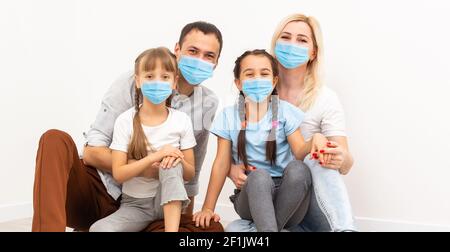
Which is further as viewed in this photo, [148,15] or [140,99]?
[148,15]

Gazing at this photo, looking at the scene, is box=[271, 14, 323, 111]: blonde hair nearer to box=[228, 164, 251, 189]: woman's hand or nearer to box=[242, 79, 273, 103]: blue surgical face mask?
box=[242, 79, 273, 103]: blue surgical face mask

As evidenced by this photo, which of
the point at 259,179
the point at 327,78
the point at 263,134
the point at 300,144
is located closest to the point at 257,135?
the point at 263,134

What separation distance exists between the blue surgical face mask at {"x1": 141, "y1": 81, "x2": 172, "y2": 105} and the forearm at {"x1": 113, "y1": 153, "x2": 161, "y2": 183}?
0.68 feet

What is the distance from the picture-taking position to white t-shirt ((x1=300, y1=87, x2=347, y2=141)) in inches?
76.7

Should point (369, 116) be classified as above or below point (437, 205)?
above

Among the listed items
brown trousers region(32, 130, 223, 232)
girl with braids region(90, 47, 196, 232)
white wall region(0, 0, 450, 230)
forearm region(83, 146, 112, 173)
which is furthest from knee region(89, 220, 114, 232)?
white wall region(0, 0, 450, 230)

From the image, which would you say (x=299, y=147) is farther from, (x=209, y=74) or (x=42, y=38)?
(x=42, y=38)

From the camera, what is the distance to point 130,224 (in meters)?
1.68

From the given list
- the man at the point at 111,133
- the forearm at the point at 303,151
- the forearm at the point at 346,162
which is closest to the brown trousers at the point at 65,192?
the man at the point at 111,133

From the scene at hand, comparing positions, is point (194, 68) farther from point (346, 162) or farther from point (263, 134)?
point (346, 162)

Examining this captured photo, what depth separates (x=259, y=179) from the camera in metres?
1.61

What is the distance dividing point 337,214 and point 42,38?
2089mm

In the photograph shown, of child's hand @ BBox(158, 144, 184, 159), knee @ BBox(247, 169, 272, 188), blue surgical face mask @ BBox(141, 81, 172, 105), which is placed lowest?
knee @ BBox(247, 169, 272, 188)
